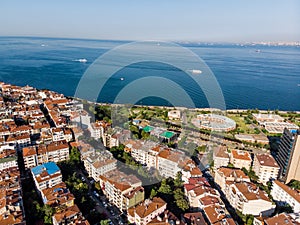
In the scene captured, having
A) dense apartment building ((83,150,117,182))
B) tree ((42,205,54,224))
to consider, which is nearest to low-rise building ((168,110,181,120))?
dense apartment building ((83,150,117,182))

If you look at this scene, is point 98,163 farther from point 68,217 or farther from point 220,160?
point 220,160

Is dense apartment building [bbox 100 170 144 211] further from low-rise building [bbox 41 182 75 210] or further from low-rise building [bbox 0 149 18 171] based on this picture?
low-rise building [bbox 0 149 18 171]

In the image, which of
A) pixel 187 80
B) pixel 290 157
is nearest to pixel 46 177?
pixel 290 157

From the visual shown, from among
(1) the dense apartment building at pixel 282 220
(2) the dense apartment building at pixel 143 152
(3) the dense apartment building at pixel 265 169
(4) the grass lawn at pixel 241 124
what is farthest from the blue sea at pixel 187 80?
(1) the dense apartment building at pixel 282 220

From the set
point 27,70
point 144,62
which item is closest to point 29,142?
point 27,70

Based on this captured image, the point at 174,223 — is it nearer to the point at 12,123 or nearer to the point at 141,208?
the point at 141,208

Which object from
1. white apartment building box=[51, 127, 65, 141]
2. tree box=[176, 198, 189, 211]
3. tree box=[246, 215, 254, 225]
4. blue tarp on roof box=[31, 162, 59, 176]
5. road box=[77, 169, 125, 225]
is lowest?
road box=[77, 169, 125, 225]
